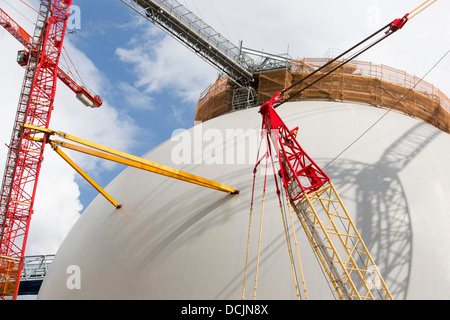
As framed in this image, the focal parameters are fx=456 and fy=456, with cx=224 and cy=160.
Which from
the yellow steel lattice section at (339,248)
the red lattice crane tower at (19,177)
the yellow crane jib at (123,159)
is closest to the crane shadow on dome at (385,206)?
the yellow steel lattice section at (339,248)

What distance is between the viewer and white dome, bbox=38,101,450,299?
15.2m

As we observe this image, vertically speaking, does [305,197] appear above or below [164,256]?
above

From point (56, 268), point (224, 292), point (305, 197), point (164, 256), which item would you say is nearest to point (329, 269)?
point (305, 197)

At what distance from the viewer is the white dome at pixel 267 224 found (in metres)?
15.2

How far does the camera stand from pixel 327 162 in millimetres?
17828

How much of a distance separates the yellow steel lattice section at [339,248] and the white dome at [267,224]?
1.41 ft

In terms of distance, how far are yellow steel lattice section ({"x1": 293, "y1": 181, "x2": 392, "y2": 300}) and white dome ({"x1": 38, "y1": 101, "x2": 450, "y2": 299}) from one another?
43 cm

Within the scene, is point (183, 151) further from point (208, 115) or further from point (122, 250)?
point (208, 115)

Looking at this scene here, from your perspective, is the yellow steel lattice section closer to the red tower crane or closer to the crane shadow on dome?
the crane shadow on dome

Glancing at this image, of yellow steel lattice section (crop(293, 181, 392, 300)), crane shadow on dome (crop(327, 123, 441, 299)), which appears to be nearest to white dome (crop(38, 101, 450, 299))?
crane shadow on dome (crop(327, 123, 441, 299))

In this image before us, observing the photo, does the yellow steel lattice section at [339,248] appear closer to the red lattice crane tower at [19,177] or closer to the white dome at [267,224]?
the white dome at [267,224]

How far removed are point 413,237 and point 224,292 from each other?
6747mm

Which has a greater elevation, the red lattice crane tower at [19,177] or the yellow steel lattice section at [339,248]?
the red lattice crane tower at [19,177]

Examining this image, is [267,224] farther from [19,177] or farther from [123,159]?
[19,177]
